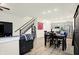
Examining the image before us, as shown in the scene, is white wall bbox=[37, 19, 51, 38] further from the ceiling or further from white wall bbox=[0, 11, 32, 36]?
white wall bbox=[0, 11, 32, 36]

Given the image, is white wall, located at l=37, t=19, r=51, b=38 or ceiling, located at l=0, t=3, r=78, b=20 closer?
ceiling, located at l=0, t=3, r=78, b=20

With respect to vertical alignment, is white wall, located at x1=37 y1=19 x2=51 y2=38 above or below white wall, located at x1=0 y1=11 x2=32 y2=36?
below

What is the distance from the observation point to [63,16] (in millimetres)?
3119

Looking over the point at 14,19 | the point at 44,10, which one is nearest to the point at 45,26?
the point at 44,10

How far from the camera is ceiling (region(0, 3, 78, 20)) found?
2811mm

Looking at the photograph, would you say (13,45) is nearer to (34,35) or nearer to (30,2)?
(34,35)

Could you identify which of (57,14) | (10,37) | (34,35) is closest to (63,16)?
(57,14)

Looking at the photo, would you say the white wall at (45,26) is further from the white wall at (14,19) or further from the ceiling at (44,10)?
the white wall at (14,19)

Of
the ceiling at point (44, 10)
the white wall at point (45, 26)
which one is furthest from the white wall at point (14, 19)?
the white wall at point (45, 26)

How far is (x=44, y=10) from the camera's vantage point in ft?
10.2

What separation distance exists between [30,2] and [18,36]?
1032 mm

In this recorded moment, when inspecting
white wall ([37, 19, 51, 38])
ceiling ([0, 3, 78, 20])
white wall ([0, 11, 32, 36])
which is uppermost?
ceiling ([0, 3, 78, 20])

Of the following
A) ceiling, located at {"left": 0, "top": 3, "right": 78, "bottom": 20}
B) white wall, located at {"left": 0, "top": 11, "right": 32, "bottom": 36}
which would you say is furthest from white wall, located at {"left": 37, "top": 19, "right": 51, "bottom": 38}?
white wall, located at {"left": 0, "top": 11, "right": 32, "bottom": 36}
